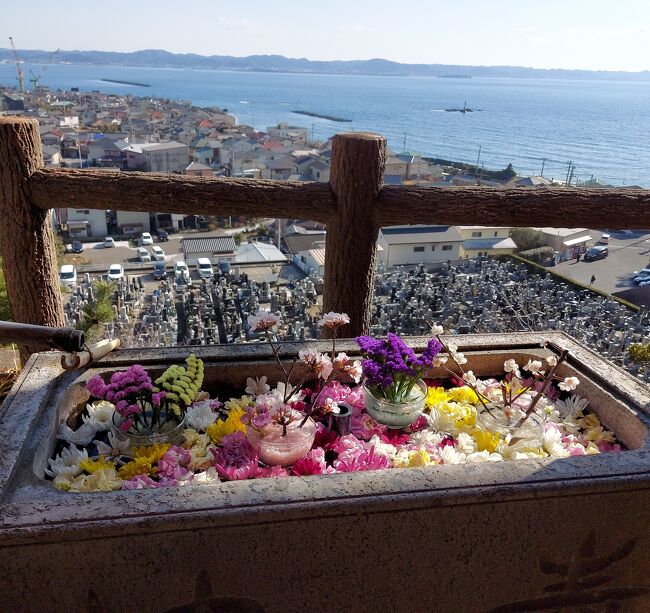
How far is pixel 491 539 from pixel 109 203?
1.63 metres

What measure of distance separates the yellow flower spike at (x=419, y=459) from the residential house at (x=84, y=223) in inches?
1002

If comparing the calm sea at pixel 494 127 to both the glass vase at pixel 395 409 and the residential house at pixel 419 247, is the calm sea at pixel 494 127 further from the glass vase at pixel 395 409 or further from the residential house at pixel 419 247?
the glass vase at pixel 395 409

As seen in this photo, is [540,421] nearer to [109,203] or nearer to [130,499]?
[130,499]

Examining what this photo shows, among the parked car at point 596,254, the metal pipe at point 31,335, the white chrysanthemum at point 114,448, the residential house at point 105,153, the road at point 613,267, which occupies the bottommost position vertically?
the road at point 613,267

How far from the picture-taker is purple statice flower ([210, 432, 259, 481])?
3.99 ft

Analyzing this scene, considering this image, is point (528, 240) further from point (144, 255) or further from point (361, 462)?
point (361, 462)

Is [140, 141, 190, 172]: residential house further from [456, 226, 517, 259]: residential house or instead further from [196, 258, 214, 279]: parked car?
[456, 226, 517, 259]: residential house

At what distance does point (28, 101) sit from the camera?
59906 millimetres

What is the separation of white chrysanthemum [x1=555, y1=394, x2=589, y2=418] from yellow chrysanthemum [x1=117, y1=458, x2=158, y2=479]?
111cm

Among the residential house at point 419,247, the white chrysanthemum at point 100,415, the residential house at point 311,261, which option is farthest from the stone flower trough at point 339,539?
the residential house at point 419,247

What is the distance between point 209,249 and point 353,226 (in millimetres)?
20676

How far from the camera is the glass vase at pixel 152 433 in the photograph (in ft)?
4.31

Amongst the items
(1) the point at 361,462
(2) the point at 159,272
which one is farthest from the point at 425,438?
(2) the point at 159,272

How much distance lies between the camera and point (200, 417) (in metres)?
1.43
